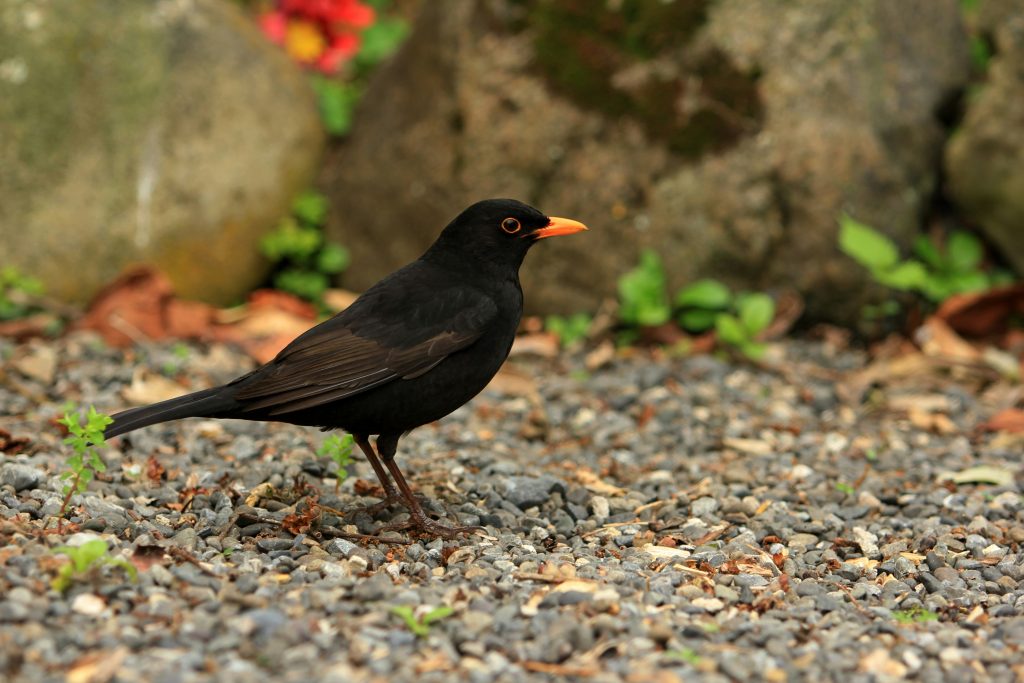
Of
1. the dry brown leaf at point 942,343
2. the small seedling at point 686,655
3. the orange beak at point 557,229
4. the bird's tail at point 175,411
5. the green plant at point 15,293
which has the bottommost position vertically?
the dry brown leaf at point 942,343

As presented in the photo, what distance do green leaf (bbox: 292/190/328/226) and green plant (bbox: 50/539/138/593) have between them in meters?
4.70

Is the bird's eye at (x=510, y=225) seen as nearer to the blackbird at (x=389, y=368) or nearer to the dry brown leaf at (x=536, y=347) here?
the blackbird at (x=389, y=368)

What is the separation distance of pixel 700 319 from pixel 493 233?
257cm

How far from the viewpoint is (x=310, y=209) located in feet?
25.8

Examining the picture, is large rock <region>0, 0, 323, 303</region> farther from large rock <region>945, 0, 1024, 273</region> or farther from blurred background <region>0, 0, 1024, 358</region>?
large rock <region>945, 0, 1024, 273</region>

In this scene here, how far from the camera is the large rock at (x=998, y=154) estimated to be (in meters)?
6.98

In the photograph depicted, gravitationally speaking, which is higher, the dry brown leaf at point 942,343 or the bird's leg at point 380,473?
the bird's leg at point 380,473

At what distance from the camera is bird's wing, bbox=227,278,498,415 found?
13.9ft

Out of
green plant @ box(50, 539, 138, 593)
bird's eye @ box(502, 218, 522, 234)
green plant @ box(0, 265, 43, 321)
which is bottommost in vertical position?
green plant @ box(50, 539, 138, 593)

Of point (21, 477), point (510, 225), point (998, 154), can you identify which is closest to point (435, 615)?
point (21, 477)

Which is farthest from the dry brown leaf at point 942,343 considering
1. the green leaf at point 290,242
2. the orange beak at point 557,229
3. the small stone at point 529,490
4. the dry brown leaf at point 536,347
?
the green leaf at point 290,242

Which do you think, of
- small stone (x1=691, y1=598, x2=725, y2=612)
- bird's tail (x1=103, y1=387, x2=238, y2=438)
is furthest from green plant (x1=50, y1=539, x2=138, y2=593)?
small stone (x1=691, y1=598, x2=725, y2=612)

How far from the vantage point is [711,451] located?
5.66 meters

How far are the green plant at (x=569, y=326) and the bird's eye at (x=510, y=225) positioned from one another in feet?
7.72
